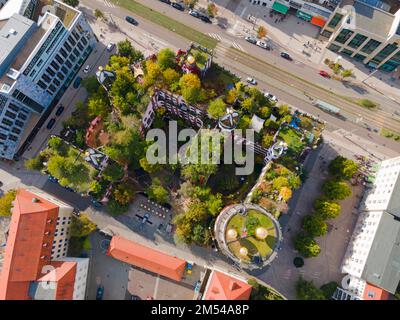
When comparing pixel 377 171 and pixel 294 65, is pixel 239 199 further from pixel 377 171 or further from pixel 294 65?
pixel 294 65

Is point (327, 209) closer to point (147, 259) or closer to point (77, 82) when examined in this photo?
point (147, 259)

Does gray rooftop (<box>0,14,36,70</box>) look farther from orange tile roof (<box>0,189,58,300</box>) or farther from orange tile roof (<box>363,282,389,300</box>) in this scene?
orange tile roof (<box>363,282,389,300</box>)

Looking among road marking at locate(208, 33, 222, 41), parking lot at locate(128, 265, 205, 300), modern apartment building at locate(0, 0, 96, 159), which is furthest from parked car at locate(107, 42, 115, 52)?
parking lot at locate(128, 265, 205, 300)

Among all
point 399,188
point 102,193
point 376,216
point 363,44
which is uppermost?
point 363,44

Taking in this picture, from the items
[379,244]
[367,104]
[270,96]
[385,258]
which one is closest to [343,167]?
[379,244]

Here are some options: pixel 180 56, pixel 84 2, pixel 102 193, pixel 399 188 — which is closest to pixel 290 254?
pixel 399 188

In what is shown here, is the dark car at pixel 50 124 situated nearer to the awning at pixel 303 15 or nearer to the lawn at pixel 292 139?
the lawn at pixel 292 139
